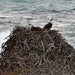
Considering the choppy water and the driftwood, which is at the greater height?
the driftwood

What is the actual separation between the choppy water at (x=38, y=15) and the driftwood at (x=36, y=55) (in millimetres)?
16069

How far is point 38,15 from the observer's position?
42.3 m

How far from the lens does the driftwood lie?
12.4m

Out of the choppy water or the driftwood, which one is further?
the choppy water

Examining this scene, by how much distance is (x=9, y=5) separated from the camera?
51.2 meters

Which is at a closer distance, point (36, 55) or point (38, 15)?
point (36, 55)

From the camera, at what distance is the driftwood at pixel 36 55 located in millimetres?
12406

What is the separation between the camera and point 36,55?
13000mm

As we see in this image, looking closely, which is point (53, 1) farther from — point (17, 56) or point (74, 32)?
point (17, 56)

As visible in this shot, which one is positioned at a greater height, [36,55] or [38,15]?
[36,55]

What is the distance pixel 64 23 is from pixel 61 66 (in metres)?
26.1

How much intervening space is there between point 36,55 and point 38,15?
2940 centimetres

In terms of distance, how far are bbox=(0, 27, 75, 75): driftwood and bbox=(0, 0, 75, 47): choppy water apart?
633 inches

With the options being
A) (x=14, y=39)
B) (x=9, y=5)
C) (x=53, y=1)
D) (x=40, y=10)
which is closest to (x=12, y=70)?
(x=14, y=39)
